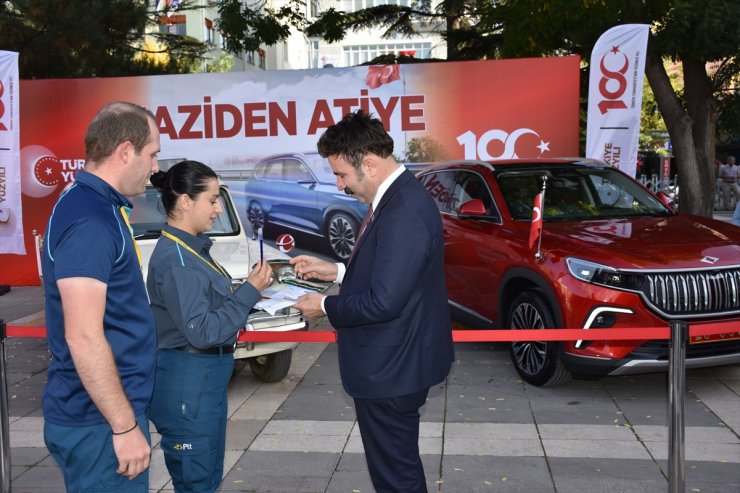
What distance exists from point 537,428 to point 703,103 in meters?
9.24

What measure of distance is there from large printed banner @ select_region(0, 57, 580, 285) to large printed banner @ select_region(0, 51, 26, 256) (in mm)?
1247

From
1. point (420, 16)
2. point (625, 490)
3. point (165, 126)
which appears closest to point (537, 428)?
point (625, 490)

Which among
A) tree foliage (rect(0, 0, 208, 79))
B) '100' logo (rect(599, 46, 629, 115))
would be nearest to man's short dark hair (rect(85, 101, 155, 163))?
'100' logo (rect(599, 46, 629, 115))

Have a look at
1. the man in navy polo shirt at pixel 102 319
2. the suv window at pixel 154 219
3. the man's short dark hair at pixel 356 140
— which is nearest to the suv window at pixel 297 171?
the suv window at pixel 154 219

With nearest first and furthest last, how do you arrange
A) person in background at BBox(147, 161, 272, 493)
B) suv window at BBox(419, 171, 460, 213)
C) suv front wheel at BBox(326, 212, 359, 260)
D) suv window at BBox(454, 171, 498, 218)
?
person in background at BBox(147, 161, 272, 493) → suv window at BBox(454, 171, 498, 218) → suv window at BBox(419, 171, 460, 213) → suv front wheel at BBox(326, 212, 359, 260)

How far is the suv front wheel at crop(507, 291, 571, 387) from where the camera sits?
21.3ft

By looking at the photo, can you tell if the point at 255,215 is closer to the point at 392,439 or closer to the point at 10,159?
the point at 10,159

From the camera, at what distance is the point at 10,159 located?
35.3 feet

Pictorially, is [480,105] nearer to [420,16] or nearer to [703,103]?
[703,103]

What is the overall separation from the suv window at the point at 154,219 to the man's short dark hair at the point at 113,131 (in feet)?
15.3

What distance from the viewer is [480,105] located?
1148 centimetres

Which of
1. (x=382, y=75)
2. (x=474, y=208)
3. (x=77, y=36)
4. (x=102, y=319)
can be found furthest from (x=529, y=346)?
(x=77, y=36)

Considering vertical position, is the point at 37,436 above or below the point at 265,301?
below

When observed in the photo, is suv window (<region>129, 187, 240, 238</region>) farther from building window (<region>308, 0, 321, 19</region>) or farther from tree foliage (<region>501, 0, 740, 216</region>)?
building window (<region>308, 0, 321, 19</region>)
